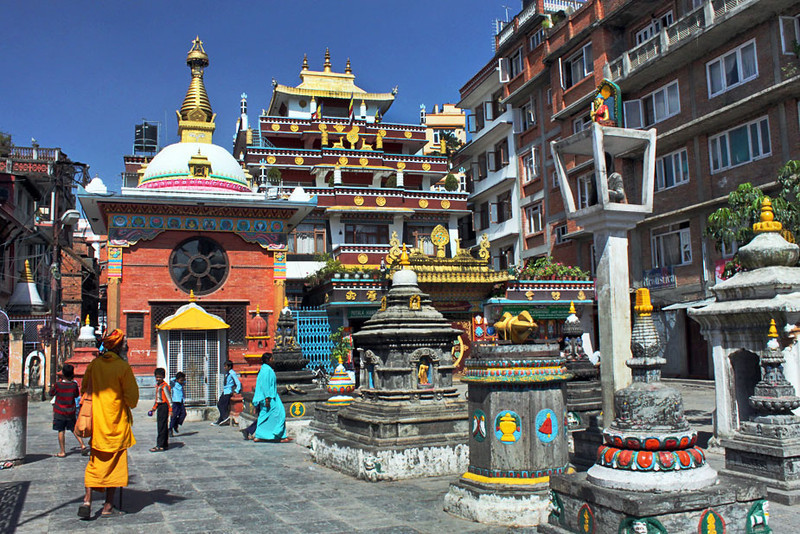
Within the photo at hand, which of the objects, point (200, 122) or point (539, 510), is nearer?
point (539, 510)

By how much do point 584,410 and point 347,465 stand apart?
198 inches

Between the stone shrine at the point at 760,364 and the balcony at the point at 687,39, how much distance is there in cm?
1561

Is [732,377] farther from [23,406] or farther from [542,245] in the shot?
[542,245]

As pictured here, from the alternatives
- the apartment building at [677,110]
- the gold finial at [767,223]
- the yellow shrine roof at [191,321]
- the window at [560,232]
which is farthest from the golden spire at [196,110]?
the gold finial at [767,223]

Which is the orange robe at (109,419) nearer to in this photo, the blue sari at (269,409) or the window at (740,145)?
the blue sari at (269,409)

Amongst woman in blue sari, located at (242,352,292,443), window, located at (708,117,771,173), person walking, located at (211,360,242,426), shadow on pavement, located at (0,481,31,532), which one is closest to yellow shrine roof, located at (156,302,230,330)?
person walking, located at (211,360,242,426)

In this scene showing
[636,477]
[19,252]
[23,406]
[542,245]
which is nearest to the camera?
[636,477]

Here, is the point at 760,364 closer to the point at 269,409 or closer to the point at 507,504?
the point at 507,504

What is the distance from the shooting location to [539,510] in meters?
7.14

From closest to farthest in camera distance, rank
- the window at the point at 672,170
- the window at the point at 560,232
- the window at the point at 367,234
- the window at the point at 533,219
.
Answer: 1. the window at the point at 672,170
2. the window at the point at 560,232
3. the window at the point at 367,234
4. the window at the point at 533,219

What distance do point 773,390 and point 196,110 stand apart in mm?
27482

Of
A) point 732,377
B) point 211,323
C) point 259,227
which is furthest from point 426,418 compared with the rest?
point 259,227

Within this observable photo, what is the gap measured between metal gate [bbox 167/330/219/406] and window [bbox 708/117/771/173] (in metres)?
19.1

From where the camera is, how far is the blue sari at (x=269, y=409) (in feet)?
46.3
